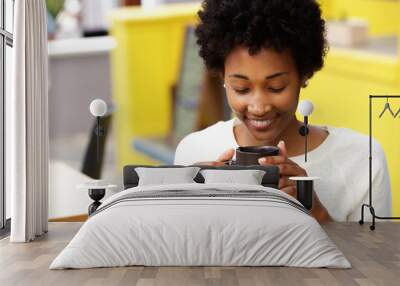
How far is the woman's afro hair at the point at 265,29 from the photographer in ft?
20.4

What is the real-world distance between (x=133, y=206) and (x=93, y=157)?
2453mm

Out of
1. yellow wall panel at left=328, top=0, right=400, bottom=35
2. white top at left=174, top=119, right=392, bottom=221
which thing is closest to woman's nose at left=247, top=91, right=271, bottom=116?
white top at left=174, top=119, right=392, bottom=221

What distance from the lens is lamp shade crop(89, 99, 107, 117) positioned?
652 centimetres

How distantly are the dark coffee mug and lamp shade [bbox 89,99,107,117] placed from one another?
116 centimetres

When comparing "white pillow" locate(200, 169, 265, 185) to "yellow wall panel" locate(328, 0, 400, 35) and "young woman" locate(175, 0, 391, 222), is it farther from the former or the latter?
"yellow wall panel" locate(328, 0, 400, 35)

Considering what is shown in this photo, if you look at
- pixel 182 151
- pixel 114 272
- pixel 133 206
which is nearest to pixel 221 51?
pixel 182 151

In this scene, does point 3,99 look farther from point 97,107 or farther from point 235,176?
point 235,176

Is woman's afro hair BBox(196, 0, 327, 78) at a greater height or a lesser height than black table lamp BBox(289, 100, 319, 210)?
greater

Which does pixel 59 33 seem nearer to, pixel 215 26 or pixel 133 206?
pixel 215 26

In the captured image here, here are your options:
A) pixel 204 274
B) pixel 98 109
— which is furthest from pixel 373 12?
pixel 204 274

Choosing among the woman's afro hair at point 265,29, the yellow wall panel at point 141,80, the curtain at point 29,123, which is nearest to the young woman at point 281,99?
the woman's afro hair at point 265,29

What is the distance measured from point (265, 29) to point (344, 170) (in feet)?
4.36

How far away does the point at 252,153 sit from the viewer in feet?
20.9

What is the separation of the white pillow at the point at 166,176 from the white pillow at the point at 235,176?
0.44 feet
